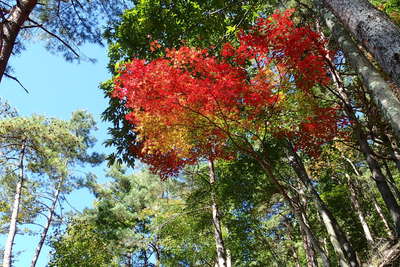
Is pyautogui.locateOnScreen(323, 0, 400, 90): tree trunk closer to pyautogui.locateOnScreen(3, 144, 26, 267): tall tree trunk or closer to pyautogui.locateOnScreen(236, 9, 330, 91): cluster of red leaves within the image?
pyautogui.locateOnScreen(236, 9, 330, 91): cluster of red leaves

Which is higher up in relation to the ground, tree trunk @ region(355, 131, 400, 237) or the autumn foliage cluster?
the autumn foliage cluster

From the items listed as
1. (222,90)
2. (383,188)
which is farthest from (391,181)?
(222,90)

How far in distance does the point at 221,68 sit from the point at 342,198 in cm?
1593

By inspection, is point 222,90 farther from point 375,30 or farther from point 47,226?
point 47,226

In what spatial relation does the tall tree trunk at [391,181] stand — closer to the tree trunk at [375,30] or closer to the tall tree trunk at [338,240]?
the tall tree trunk at [338,240]

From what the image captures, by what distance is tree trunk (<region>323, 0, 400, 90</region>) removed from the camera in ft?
11.1

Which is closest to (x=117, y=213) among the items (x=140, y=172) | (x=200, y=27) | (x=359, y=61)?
(x=140, y=172)

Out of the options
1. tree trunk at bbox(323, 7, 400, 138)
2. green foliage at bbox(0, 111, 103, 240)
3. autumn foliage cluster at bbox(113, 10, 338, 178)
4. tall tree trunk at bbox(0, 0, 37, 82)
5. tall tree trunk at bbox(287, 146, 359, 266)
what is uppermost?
green foliage at bbox(0, 111, 103, 240)

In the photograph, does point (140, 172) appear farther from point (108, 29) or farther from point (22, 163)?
point (108, 29)

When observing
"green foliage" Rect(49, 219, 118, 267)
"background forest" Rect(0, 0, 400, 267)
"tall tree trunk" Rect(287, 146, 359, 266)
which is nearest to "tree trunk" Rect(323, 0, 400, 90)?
"background forest" Rect(0, 0, 400, 267)

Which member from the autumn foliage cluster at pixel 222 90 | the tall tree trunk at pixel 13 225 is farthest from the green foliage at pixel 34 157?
the autumn foliage cluster at pixel 222 90

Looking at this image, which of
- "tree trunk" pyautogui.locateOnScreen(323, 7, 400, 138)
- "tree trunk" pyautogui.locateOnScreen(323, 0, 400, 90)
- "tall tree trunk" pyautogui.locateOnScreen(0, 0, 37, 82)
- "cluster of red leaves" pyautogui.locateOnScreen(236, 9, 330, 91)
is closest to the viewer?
"tree trunk" pyautogui.locateOnScreen(323, 0, 400, 90)

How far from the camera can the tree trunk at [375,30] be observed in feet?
11.1

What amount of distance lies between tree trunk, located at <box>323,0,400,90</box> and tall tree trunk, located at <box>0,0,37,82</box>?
15.0ft
